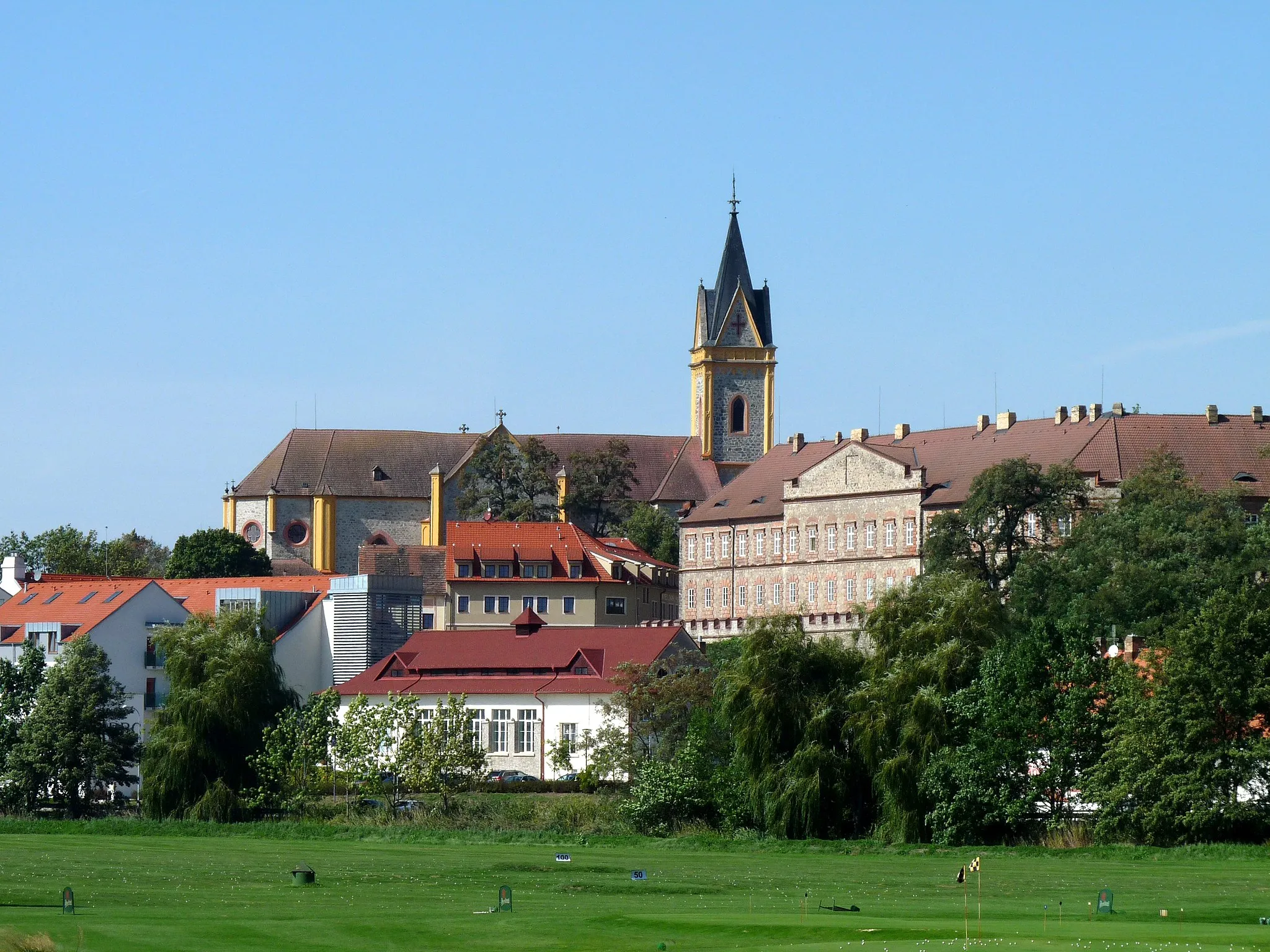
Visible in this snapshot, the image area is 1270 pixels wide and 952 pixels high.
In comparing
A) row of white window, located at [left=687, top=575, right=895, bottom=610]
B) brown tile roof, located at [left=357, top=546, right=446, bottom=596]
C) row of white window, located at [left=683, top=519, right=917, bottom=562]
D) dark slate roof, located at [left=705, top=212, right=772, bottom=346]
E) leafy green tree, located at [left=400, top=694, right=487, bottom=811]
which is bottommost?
leafy green tree, located at [left=400, top=694, right=487, bottom=811]

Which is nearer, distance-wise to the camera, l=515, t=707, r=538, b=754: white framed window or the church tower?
l=515, t=707, r=538, b=754: white framed window

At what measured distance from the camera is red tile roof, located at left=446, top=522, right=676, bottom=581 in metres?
131

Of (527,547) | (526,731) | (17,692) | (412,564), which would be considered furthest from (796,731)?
(527,547)

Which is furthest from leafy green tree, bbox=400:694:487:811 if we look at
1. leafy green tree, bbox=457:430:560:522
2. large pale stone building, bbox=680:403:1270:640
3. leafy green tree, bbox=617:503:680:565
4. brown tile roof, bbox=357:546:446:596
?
leafy green tree, bbox=457:430:560:522

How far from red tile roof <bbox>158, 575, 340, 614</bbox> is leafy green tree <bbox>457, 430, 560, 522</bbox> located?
113 ft

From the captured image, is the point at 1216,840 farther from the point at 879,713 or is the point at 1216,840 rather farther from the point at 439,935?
the point at 439,935

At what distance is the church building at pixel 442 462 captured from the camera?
540 feet

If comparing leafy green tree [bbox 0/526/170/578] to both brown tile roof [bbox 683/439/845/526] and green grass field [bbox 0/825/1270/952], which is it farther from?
green grass field [bbox 0/825/1270/952]

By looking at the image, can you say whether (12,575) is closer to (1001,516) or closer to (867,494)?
(867,494)

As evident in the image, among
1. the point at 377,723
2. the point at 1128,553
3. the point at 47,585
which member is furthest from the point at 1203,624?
the point at 47,585

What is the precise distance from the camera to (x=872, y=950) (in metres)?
35.5

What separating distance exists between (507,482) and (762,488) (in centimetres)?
2510

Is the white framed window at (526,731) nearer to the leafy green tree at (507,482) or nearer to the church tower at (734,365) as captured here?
the leafy green tree at (507,482)

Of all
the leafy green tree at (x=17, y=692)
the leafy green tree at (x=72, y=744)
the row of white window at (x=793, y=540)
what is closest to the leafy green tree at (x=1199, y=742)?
the leafy green tree at (x=72, y=744)
